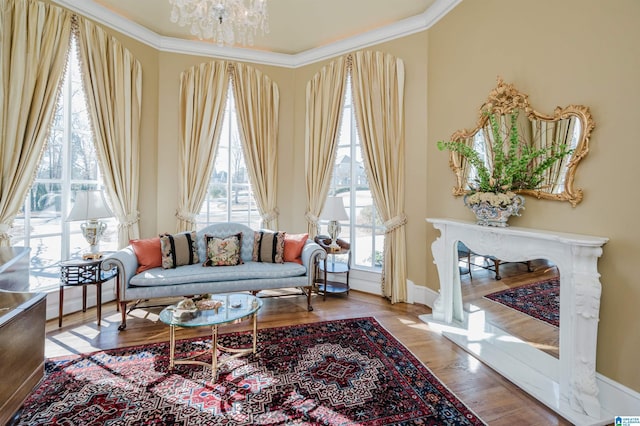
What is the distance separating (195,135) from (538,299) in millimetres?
4640

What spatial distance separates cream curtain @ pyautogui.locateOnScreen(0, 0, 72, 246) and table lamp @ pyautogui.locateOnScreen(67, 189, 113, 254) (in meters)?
0.54

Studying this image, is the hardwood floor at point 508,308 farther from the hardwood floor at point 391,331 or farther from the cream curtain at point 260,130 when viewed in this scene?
the cream curtain at point 260,130

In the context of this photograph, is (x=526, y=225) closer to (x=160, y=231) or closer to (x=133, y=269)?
(x=133, y=269)

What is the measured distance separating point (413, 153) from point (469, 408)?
2.96 metres

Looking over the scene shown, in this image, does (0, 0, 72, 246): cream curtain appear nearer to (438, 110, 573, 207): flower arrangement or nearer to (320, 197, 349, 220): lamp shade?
(320, 197, 349, 220): lamp shade

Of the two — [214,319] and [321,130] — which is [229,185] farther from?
[214,319]

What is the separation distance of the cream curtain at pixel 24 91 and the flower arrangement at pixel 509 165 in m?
4.45

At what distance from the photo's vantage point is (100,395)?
2.20m

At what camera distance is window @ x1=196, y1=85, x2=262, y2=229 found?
4902mm

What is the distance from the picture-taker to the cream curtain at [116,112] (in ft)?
12.3

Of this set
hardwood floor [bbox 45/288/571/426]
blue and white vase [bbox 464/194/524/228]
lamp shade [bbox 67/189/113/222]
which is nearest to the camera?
hardwood floor [bbox 45/288/571/426]

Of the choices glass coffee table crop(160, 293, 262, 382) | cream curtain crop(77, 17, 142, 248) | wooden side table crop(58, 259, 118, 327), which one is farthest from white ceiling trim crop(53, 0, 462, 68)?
glass coffee table crop(160, 293, 262, 382)

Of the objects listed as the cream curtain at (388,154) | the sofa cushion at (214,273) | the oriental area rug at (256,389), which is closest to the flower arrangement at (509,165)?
the cream curtain at (388,154)

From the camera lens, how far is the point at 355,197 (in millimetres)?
4699
